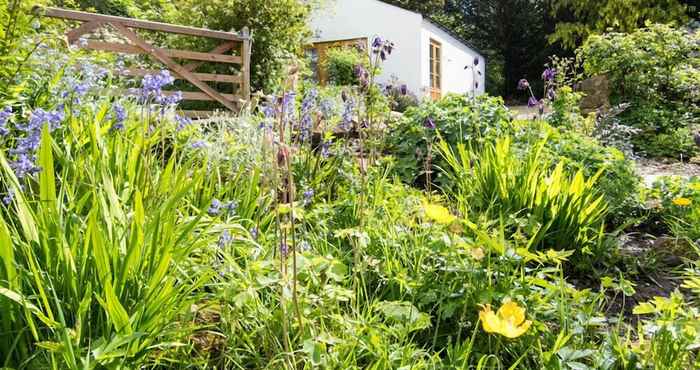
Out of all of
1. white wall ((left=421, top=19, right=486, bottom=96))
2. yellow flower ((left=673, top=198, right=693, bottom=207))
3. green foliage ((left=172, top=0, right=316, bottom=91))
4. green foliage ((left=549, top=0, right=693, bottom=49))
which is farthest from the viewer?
green foliage ((left=549, top=0, right=693, bottom=49))

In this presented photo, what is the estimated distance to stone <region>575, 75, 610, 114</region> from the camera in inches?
268

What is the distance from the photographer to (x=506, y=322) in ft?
3.66

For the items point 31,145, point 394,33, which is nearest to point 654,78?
point 31,145

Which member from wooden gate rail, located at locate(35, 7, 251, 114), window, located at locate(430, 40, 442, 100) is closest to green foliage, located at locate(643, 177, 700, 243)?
wooden gate rail, located at locate(35, 7, 251, 114)

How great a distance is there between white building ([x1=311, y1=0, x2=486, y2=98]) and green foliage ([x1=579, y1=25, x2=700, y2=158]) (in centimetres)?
637

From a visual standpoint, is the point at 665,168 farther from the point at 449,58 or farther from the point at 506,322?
the point at 449,58

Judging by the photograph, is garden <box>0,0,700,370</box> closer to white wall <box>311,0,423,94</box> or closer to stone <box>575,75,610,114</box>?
stone <box>575,75,610,114</box>

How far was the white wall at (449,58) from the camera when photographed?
14.0 m

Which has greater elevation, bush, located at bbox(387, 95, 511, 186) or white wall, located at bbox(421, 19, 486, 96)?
white wall, located at bbox(421, 19, 486, 96)

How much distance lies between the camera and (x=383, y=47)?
1801 mm

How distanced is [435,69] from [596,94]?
895cm

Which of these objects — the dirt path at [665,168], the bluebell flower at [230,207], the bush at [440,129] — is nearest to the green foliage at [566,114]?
the dirt path at [665,168]

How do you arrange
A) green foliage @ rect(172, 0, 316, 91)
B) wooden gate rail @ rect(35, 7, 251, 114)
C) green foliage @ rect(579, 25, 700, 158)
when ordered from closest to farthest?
wooden gate rail @ rect(35, 7, 251, 114), green foliage @ rect(579, 25, 700, 158), green foliage @ rect(172, 0, 316, 91)

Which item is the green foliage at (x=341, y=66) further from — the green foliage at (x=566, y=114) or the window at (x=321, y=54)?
the green foliage at (x=566, y=114)
